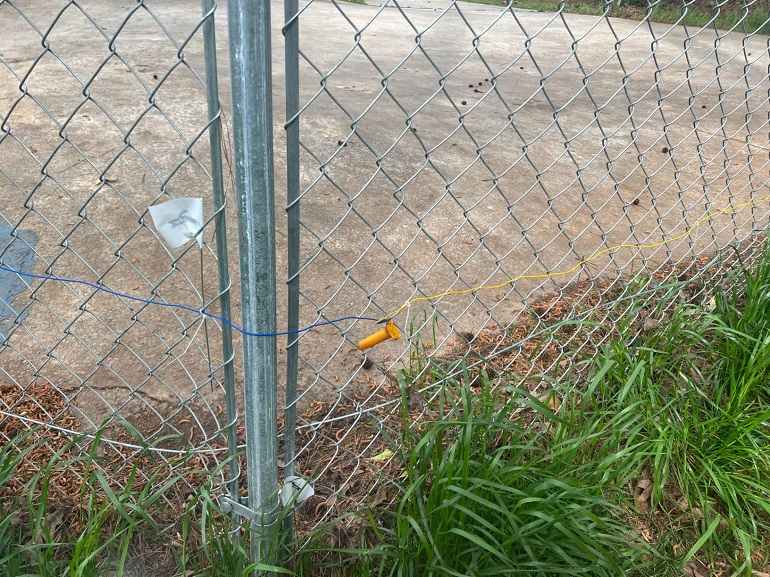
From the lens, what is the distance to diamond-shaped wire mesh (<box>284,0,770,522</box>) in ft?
6.57

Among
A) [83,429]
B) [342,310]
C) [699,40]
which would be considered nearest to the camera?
[83,429]

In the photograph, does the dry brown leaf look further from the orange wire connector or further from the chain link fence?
the orange wire connector

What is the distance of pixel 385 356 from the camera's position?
2.39 meters

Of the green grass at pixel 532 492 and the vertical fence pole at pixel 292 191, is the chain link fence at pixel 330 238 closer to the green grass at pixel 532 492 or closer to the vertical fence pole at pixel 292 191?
the vertical fence pole at pixel 292 191

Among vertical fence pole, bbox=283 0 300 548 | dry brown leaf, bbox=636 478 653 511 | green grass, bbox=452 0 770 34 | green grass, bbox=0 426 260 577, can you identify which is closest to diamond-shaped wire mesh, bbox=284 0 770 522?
vertical fence pole, bbox=283 0 300 548

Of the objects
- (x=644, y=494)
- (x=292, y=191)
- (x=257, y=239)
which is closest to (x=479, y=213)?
(x=644, y=494)

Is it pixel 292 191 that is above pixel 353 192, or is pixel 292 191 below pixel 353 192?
above

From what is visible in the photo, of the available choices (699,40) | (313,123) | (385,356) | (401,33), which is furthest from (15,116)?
(699,40)

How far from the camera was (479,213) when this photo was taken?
3418 mm

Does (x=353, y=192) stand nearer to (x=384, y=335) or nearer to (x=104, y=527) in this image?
(x=384, y=335)

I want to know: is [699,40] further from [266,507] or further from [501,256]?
[266,507]

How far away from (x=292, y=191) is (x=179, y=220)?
23 centimetres

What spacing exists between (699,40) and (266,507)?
33.4 ft

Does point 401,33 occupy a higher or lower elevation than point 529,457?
lower
